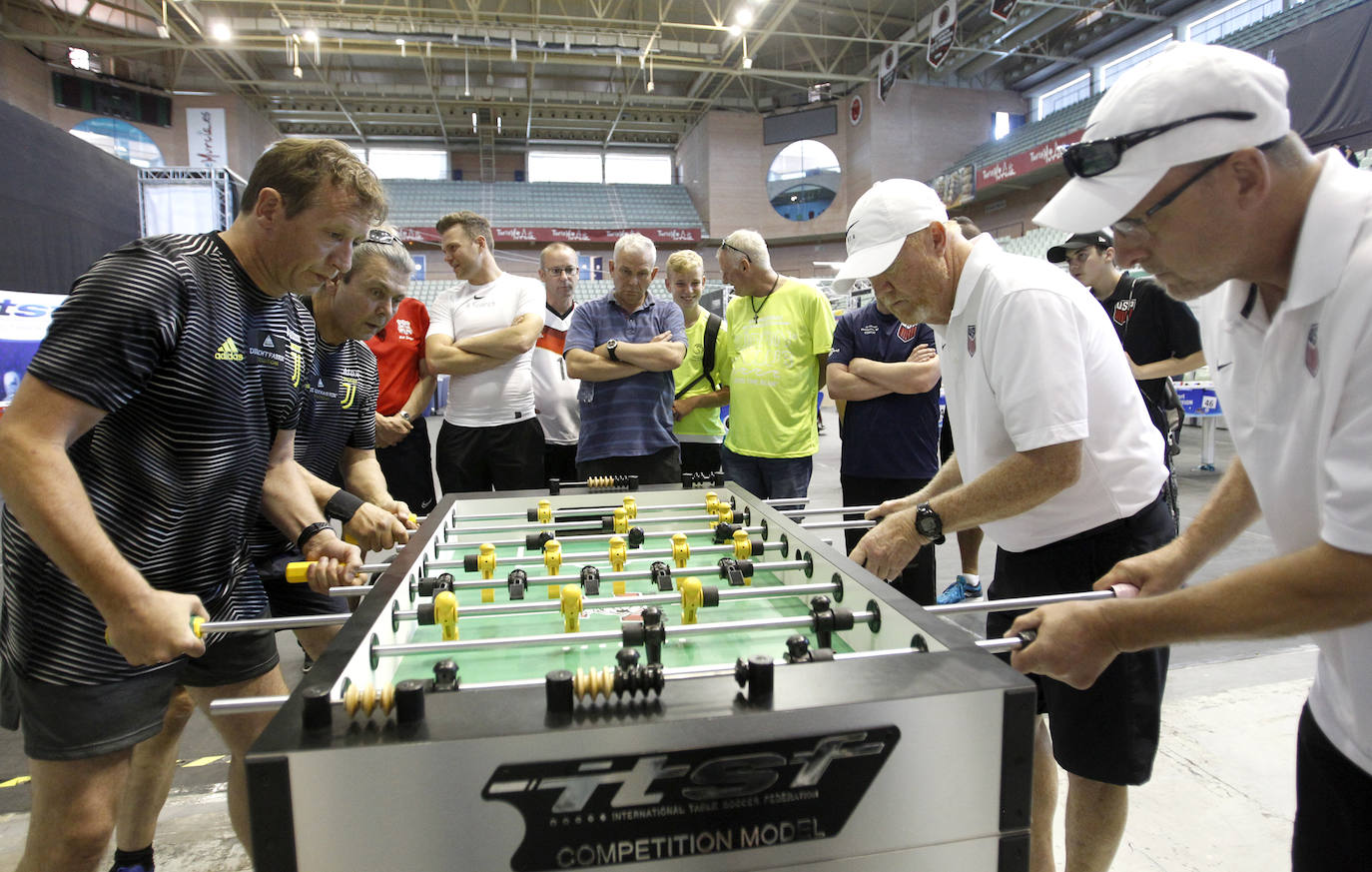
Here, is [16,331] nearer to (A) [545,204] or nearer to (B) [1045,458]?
(B) [1045,458]

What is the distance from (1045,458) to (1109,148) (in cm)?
59

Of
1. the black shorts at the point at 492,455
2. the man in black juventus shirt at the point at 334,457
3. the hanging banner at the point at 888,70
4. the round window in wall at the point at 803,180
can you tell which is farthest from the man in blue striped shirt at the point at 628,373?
the round window in wall at the point at 803,180

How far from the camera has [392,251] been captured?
210 cm

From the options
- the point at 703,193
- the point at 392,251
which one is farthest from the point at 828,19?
Result: the point at 392,251

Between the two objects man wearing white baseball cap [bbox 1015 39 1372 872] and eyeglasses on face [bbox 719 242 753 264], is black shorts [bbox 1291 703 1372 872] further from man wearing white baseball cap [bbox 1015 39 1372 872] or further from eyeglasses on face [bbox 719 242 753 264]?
eyeglasses on face [bbox 719 242 753 264]

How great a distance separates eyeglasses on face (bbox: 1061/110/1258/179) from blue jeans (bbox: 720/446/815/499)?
7.11ft

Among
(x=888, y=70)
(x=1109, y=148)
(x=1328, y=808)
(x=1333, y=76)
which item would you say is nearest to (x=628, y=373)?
(x=1109, y=148)

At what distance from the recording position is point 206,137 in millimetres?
16234

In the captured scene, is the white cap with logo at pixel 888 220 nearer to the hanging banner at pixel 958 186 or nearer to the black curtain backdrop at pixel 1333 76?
the black curtain backdrop at pixel 1333 76

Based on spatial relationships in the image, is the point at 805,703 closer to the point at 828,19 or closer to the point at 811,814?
the point at 811,814

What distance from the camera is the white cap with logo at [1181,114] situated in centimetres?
93

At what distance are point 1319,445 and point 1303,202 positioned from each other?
0.31 metres

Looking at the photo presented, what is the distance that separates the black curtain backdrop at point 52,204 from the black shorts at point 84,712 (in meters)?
7.13

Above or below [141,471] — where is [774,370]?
above
